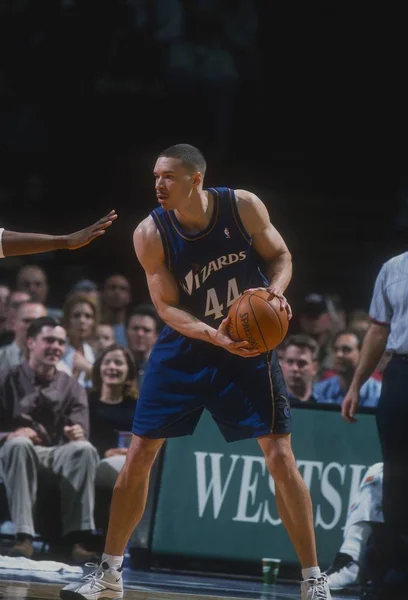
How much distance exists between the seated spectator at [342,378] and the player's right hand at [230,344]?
11.3ft

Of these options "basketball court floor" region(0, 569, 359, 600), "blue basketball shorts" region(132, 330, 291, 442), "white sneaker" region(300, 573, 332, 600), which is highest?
"blue basketball shorts" region(132, 330, 291, 442)

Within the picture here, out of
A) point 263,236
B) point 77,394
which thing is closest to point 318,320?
point 77,394

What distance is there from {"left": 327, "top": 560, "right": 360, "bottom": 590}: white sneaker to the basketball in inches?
81.8

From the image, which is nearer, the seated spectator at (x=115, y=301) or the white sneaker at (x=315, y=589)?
the white sneaker at (x=315, y=589)

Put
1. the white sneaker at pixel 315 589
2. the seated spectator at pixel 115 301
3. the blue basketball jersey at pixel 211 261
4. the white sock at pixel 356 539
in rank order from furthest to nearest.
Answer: the seated spectator at pixel 115 301
the white sock at pixel 356 539
the blue basketball jersey at pixel 211 261
the white sneaker at pixel 315 589

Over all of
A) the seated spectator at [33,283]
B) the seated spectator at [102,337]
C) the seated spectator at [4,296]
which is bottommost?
the seated spectator at [102,337]

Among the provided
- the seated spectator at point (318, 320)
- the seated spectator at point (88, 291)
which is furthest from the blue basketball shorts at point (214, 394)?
the seated spectator at point (318, 320)

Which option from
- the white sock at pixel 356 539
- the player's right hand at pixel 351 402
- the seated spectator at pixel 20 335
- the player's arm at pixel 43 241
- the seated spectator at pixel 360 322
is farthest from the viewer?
the seated spectator at pixel 360 322

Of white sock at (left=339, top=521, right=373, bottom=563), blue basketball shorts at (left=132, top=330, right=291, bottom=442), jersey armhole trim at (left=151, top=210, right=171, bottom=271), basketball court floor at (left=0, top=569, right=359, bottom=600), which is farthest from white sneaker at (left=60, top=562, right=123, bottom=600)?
white sock at (left=339, top=521, right=373, bottom=563)

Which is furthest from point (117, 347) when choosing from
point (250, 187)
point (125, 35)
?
point (125, 35)

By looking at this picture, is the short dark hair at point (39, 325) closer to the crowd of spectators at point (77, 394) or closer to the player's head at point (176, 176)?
the crowd of spectators at point (77, 394)

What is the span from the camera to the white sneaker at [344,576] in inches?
244

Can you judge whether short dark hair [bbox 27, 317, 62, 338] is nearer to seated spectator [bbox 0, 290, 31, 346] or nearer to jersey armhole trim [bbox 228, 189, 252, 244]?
seated spectator [bbox 0, 290, 31, 346]

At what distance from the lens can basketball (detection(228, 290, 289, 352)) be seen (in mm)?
4676
